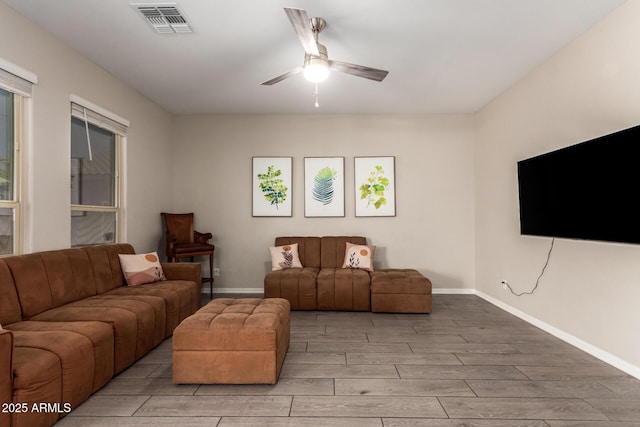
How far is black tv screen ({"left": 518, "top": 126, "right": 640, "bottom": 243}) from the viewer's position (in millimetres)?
2408

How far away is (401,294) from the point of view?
4570 mm

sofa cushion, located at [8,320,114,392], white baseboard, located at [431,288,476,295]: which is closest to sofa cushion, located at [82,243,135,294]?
sofa cushion, located at [8,320,114,392]

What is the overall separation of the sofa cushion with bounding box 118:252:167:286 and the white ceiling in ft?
6.84

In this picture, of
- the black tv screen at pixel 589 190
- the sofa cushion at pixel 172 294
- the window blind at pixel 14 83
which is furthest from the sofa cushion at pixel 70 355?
the black tv screen at pixel 589 190

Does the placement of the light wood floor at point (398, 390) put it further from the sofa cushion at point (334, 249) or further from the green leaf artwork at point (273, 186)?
the green leaf artwork at point (273, 186)

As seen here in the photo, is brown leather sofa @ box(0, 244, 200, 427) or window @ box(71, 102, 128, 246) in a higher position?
window @ box(71, 102, 128, 246)

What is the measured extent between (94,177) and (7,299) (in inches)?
70.8

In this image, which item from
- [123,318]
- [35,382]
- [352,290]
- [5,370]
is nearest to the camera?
[5,370]

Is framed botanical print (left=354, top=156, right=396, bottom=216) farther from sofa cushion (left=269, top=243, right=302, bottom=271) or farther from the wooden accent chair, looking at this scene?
the wooden accent chair

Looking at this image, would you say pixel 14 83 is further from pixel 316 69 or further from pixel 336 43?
pixel 336 43

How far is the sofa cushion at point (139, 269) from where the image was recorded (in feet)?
12.6

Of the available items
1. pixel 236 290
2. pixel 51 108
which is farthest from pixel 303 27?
pixel 236 290

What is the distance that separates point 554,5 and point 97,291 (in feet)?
15.1

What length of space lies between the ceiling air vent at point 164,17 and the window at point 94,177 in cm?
123
